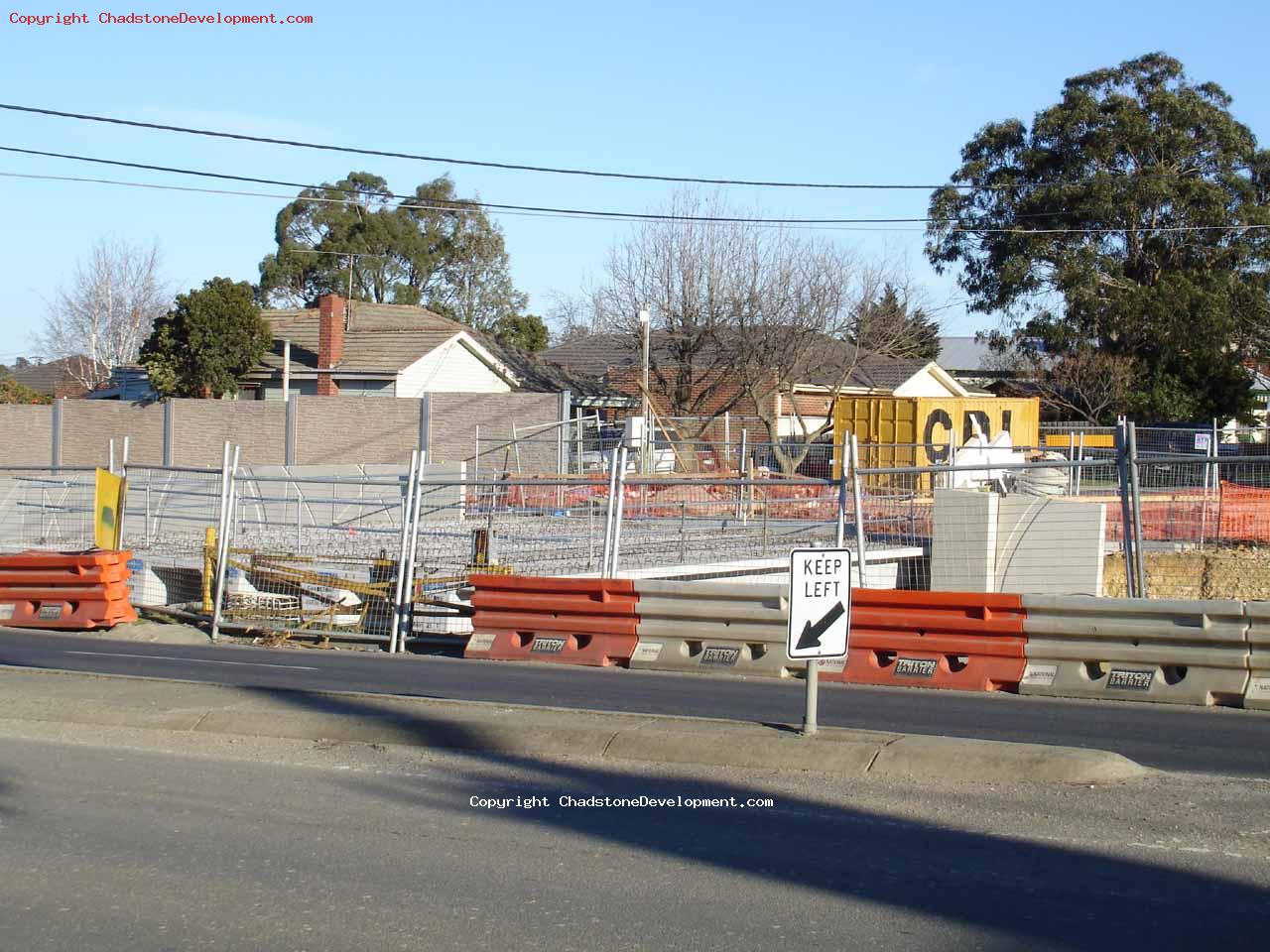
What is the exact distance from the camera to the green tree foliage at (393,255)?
69812 mm

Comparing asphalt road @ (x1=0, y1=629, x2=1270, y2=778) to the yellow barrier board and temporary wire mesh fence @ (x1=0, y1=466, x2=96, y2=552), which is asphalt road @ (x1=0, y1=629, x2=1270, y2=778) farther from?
temporary wire mesh fence @ (x1=0, y1=466, x2=96, y2=552)

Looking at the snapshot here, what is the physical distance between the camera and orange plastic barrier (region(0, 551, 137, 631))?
17.2m

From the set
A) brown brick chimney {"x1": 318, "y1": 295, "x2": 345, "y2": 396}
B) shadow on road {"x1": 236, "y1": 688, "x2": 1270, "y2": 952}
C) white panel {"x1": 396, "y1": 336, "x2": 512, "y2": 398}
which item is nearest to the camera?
shadow on road {"x1": 236, "y1": 688, "x2": 1270, "y2": 952}

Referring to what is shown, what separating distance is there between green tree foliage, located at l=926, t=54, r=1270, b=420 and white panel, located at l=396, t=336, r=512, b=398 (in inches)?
777

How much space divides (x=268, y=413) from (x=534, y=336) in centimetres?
3313

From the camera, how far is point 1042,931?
5480mm

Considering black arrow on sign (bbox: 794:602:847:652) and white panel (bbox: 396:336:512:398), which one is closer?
black arrow on sign (bbox: 794:602:847:652)

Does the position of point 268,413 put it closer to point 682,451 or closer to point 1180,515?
point 682,451

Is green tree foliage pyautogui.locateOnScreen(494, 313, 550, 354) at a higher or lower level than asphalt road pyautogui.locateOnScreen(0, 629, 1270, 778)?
higher

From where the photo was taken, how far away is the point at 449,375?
46125 mm

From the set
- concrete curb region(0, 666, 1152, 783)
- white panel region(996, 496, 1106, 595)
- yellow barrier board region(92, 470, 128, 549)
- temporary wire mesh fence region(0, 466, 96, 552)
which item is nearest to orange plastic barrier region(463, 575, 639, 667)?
concrete curb region(0, 666, 1152, 783)

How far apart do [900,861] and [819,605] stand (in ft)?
7.14

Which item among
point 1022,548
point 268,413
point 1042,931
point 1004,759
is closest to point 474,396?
point 268,413

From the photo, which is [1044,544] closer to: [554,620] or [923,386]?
[554,620]
